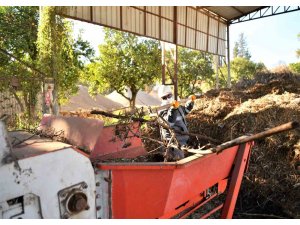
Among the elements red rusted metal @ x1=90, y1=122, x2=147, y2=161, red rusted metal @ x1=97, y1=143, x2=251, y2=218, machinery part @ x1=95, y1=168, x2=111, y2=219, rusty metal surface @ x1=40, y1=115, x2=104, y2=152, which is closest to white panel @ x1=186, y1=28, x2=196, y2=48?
red rusted metal @ x1=90, y1=122, x2=147, y2=161

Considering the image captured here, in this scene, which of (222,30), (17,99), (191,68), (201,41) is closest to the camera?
(17,99)

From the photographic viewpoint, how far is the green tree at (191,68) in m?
26.1

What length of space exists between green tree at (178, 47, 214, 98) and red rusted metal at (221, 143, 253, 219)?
911 inches

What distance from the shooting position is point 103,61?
A: 21.3m

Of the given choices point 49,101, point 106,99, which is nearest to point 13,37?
point 49,101

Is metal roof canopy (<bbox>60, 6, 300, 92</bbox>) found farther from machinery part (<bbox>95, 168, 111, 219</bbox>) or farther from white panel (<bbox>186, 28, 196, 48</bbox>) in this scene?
machinery part (<bbox>95, 168, 111, 219</bbox>)

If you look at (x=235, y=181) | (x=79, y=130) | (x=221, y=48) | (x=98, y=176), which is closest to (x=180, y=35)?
(x=221, y=48)

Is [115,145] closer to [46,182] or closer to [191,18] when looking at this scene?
[46,182]

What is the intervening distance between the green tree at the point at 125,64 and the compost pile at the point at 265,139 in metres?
12.7

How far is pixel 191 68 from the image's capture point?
1025 inches

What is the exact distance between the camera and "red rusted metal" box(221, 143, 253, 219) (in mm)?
3072

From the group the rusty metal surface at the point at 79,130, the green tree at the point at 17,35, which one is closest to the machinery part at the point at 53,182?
the rusty metal surface at the point at 79,130

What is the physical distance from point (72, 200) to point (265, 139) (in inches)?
156

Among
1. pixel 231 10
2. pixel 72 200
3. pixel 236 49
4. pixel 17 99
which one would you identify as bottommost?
pixel 72 200
